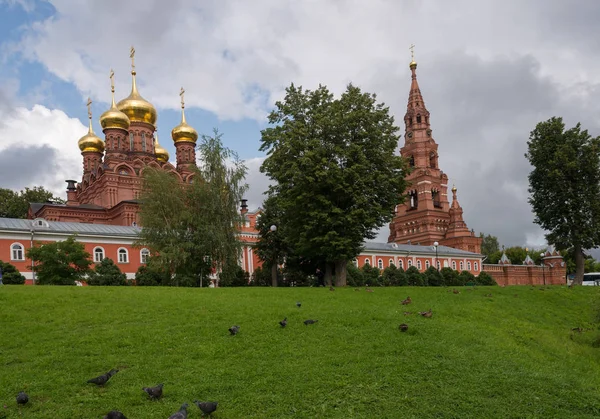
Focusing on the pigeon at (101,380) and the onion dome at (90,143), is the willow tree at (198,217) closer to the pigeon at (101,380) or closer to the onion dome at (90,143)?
the pigeon at (101,380)

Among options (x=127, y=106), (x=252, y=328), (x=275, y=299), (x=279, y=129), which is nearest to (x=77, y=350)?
(x=252, y=328)

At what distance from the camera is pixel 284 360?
9.30 m

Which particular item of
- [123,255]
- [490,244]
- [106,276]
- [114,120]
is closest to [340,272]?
[106,276]

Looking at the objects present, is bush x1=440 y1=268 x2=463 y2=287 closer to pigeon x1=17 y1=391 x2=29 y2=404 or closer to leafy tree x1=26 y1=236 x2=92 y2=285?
leafy tree x1=26 y1=236 x2=92 y2=285

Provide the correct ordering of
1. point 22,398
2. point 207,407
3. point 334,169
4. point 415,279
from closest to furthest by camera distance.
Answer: point 207,407 → point 22,398 → point 334,169 → point 415,279

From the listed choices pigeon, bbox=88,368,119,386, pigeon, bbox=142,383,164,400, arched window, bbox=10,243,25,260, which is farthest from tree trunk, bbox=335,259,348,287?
arched window, bbox=10,243,25,260

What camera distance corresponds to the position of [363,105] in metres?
26.0

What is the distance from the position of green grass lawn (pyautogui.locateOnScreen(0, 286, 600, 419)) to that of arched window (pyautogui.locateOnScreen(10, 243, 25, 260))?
22.7 metres

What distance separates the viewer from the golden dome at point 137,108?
57.4 m

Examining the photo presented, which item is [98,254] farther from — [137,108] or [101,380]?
[101,380]

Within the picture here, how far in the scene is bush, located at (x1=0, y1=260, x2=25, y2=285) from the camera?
29.3 meters

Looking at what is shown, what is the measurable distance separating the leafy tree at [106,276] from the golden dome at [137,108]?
95.4ft

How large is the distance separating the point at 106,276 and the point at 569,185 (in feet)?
102

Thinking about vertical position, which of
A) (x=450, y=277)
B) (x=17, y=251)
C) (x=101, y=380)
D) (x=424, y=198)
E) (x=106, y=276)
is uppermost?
(x=424, y=198)
